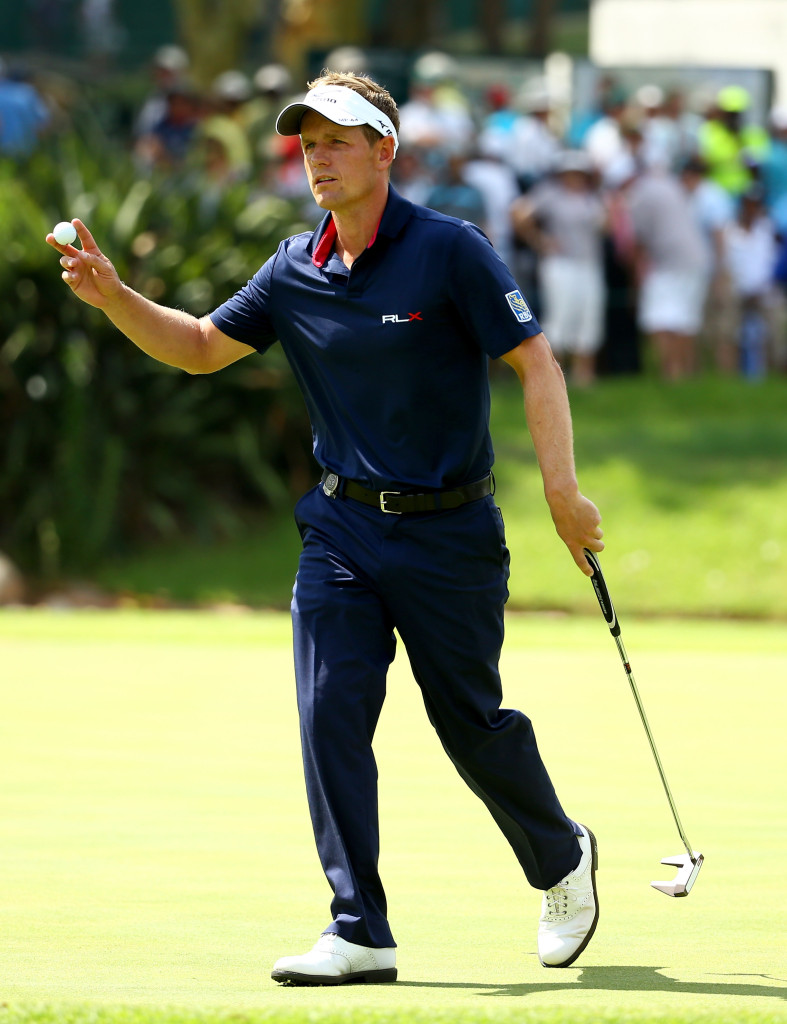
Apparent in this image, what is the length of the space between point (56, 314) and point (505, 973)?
13.0 metres

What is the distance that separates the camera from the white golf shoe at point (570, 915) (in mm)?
4789

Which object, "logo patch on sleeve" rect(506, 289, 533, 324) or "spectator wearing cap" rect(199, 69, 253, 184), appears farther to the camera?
"spectator wearing cap" rect(199, 69, 253, 184)

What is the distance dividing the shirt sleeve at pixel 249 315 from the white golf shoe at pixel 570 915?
160 centimetres

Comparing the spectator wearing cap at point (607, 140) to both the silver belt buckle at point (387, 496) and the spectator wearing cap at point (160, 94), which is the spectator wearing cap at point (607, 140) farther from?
the silver belt buckle at point (387, 496)

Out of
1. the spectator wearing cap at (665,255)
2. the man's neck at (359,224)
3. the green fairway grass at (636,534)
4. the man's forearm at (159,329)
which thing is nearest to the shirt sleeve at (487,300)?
the man's neck at (359,224)

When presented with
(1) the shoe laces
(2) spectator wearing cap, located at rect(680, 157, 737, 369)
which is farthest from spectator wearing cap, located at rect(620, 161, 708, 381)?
(1) the shoe laces

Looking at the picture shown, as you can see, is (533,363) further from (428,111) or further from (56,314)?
(428,111)

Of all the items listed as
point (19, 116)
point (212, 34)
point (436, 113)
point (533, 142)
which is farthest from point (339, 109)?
point (212, 34)

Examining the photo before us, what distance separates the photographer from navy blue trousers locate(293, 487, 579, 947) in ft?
15.8

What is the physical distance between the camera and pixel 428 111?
20.2m

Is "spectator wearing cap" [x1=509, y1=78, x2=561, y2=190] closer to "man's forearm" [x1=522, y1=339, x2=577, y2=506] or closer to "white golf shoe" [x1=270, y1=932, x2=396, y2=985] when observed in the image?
"man's forearm" [x1=522, y1=339, x2=577, y2=506]

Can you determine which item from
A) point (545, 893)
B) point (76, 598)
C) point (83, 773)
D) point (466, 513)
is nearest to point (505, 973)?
point (545, 893)

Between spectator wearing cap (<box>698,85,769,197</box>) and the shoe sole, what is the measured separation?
56.2ft

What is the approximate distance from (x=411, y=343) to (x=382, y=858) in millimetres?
1986
